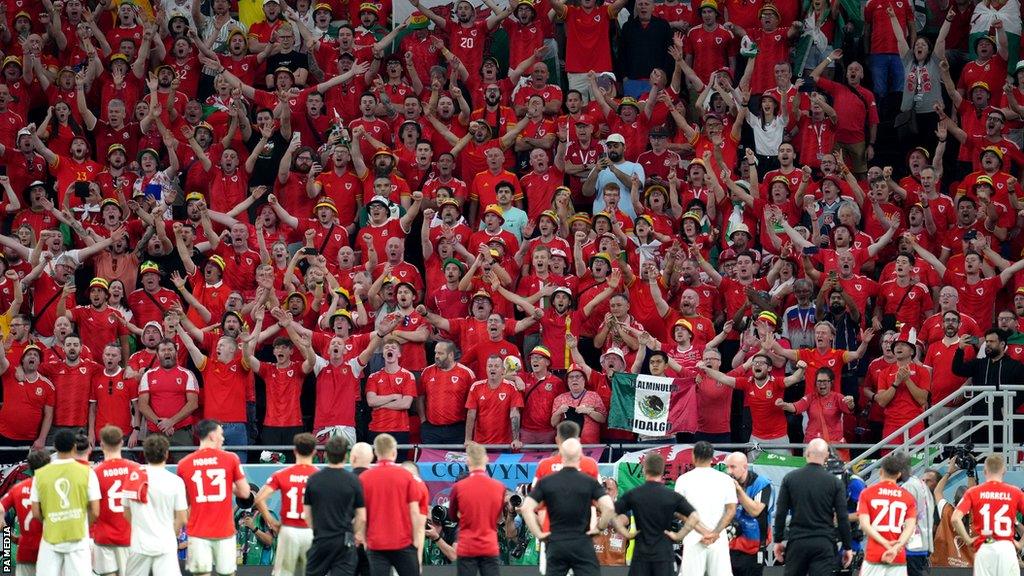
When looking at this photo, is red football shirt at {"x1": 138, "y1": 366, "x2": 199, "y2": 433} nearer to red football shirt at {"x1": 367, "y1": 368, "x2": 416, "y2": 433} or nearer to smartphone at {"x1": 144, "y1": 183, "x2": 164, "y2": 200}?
red football shirt at {"x1": 367, "y1": 368, "x2": 416, "y2": 433}

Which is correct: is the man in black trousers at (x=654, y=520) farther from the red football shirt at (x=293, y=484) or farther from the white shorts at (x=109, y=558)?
the white shorts at (x=109, y=558)

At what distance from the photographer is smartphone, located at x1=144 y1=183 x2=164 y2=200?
24.9 meters

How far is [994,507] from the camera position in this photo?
16969 millimetres

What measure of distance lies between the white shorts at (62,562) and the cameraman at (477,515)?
3.58 m

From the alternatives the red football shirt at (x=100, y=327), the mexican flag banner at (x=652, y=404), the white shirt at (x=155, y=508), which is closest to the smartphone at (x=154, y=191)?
the red football shirt at (x=100, y=327)

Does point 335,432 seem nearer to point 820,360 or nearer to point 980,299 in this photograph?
point 820,360

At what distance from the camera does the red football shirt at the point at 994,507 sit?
16938 mm

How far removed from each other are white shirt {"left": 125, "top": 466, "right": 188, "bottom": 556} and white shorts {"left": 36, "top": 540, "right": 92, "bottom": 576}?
0.50m

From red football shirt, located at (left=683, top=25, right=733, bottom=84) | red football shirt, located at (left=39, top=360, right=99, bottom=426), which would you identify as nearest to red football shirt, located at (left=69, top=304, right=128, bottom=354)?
red football shirt, located at (left=39, top=360, right=99, bottom=426)

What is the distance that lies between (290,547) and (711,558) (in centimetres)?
417

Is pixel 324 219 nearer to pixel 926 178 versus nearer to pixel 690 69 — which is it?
pixel 690 69

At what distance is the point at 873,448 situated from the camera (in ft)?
66.2

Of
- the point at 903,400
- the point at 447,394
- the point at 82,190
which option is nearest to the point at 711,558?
the point at 903,400

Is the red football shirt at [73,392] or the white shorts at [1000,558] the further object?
the red football shirt at [73,392]
